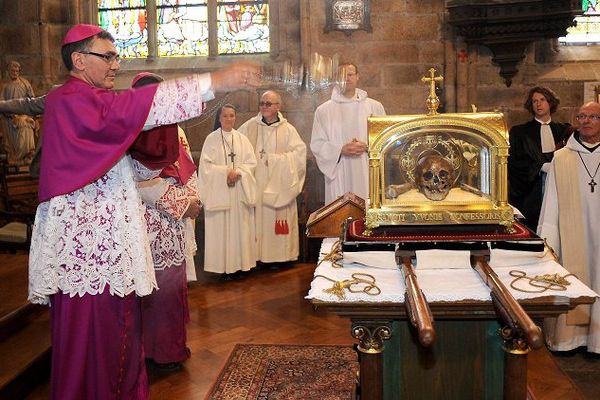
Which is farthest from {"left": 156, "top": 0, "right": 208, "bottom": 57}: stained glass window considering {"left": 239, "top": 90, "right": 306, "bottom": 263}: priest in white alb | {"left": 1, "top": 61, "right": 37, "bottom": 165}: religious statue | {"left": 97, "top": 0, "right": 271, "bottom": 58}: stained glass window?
{"left": 239, "top": 90, "right": 306, "bottom": 263}: priest in white alb

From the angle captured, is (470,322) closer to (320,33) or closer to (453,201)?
(453,201)

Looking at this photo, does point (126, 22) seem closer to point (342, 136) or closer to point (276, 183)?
point (276, 183)

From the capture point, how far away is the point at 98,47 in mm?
3070

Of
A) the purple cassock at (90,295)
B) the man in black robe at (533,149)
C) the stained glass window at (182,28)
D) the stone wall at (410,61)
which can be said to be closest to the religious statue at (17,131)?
the stained glass window at (182,28)

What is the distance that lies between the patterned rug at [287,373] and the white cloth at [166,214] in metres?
0.83

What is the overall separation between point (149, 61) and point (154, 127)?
23.2 feet

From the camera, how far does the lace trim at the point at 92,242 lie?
299cm

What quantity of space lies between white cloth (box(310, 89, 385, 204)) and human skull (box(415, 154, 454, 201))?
152 inches

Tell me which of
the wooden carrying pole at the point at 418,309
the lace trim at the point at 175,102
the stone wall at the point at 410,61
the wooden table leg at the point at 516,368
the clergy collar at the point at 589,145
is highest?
the stone wall at the point at 410,61

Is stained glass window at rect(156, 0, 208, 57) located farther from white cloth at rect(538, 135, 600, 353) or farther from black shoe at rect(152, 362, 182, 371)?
white cloth at rect(538, 135, 600, 353)

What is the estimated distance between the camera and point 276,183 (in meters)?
7.68

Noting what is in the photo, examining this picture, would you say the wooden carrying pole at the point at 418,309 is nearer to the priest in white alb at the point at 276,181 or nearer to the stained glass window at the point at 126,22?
the priest in white alb at the point at 276,181

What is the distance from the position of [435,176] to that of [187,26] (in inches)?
295

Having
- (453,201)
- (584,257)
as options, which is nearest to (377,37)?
(584,257)
